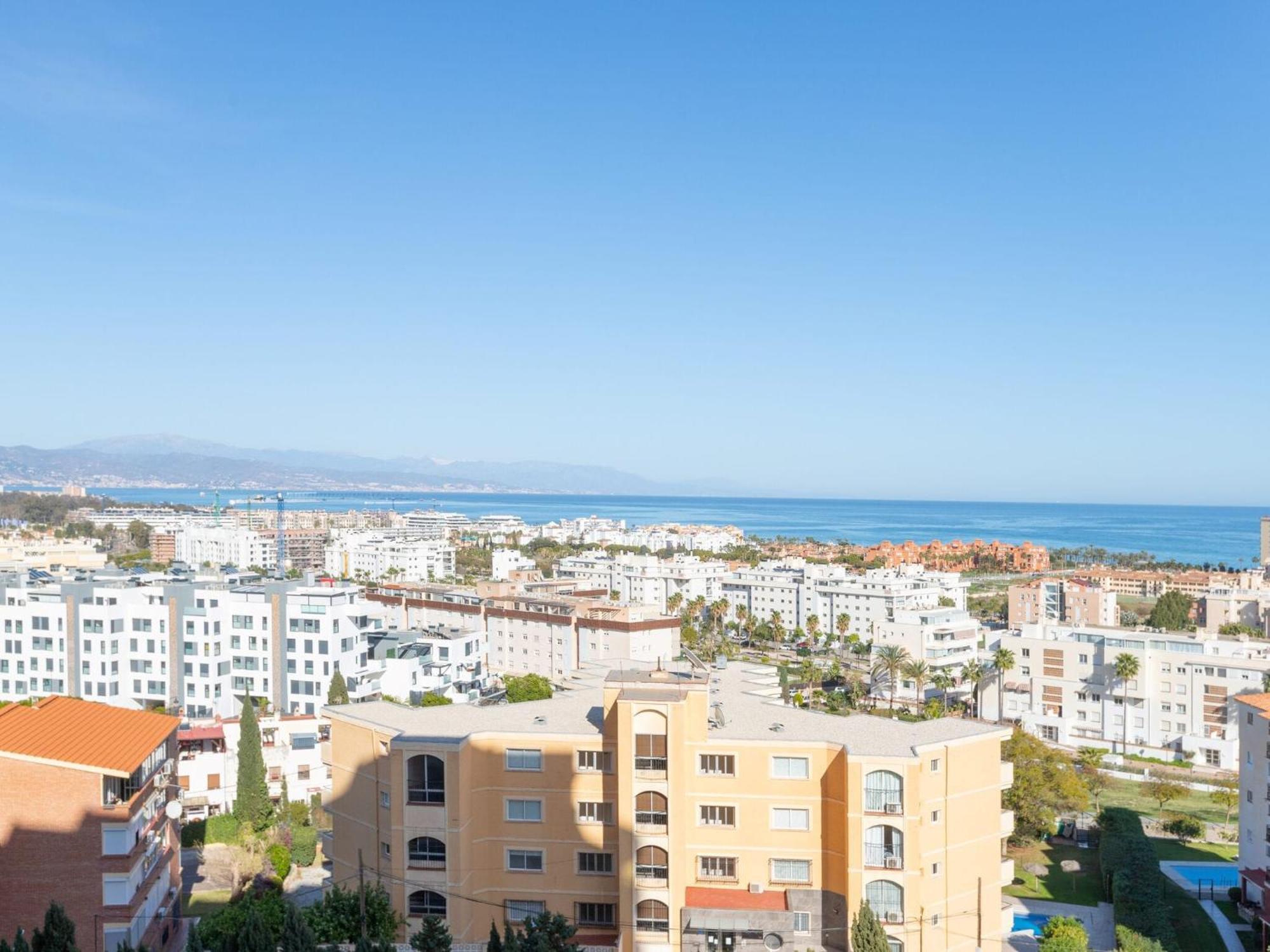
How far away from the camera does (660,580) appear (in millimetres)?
76625

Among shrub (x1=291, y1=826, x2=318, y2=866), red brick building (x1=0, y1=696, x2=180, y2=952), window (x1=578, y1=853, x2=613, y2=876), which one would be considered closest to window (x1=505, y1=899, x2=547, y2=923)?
window (x1=578, y1=853, x2=613, y2=876)

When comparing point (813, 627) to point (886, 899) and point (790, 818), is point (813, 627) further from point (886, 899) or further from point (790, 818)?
point (886, 899)

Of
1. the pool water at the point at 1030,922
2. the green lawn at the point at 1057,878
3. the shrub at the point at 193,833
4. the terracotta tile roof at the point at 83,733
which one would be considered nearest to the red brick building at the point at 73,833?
the terracotta tile roof at the point at 83,733

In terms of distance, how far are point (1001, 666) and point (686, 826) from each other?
2883cm

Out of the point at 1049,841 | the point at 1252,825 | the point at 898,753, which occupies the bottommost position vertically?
the point at 1049,841

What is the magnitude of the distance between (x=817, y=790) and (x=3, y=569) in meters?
51.0

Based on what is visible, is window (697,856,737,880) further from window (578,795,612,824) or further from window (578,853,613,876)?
window (578,795,612,824)

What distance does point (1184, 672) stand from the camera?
38.5 metres

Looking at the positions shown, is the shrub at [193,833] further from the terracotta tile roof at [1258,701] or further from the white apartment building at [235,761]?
the terracotta tile roof at [1258,701]

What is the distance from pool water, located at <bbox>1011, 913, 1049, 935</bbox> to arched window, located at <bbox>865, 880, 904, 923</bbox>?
570 centimetres

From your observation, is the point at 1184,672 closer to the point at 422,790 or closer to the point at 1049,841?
the point at 1049,841

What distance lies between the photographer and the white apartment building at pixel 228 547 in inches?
4082

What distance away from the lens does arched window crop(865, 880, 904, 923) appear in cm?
1599

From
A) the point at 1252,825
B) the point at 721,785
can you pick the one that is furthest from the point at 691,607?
the point at 721,785
